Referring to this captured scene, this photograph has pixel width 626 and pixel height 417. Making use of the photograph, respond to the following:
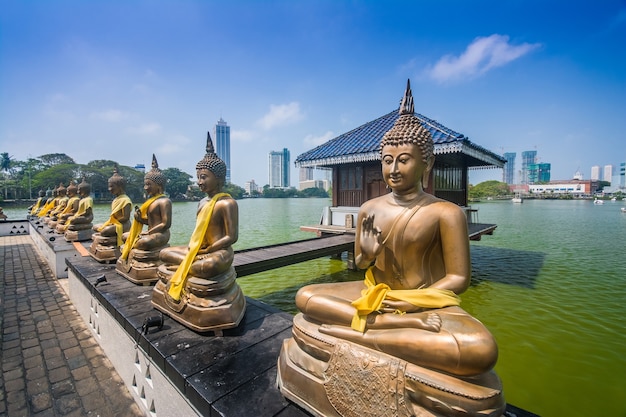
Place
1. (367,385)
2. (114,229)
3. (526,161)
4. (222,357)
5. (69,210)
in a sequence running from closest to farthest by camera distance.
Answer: (367,385) → (222,357) → (114,229) → (69,210) → (526,161)

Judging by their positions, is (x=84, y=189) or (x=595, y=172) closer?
(x=84, y=189)

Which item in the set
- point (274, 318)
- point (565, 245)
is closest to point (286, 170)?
point (565, 245)

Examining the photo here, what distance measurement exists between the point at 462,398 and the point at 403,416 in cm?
36

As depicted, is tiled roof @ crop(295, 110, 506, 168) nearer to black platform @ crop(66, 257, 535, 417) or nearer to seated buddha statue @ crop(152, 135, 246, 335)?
seated buddha statue @ crop(152, 135, 246, 335)

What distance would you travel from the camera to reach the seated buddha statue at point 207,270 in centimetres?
330

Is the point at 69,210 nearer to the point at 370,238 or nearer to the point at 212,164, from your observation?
the point at 212,164

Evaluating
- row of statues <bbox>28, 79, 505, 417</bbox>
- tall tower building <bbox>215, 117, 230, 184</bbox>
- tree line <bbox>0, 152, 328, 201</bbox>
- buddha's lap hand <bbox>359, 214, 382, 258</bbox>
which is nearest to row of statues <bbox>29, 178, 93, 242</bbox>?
row of statues <bbox>28, 79, 505, 417</bbox>

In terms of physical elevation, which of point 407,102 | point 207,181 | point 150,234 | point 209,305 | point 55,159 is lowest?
point 209,305

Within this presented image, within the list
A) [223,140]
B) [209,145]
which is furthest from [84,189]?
[223,140]

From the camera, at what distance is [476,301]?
300 inches

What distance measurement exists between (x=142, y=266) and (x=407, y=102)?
15.4ft

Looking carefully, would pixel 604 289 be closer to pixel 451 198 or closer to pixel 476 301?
pixel 476 301

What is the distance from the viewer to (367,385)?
189 centimetres

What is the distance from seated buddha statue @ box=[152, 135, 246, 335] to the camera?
3.30 m
